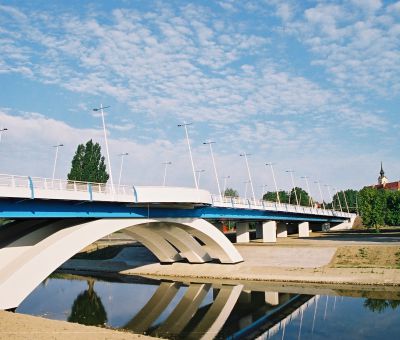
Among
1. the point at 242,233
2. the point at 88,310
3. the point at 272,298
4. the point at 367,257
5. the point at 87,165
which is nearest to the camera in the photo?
the point at 88,310

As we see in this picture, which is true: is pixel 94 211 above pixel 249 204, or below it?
above

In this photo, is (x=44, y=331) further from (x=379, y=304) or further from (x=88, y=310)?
(x=379, y=304)

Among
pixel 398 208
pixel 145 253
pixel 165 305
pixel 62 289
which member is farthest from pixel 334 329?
pixel 398 208

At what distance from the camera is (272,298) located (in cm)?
4166

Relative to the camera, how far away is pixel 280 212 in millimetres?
78812

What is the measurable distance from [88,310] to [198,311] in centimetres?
982

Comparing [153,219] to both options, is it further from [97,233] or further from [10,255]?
[10,255]

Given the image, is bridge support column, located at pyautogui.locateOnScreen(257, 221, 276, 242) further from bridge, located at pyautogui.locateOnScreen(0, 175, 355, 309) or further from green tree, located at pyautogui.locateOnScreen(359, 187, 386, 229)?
green tree, located at pyautogui.locateOnScreen(359, 187, 386, 229)

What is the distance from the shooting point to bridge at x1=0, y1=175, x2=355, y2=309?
27.6 meters

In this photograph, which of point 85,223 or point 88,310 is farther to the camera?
point 88,310

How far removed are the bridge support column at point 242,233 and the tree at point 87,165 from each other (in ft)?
112

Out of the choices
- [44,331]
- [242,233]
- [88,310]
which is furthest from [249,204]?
[44,331]

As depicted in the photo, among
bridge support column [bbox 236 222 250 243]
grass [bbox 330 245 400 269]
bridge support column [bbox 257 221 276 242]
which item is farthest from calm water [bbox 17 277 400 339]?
bridge support column [bbox 257 221 276 242]

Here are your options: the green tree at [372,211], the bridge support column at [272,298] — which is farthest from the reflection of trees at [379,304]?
the green tree at [372,211]
